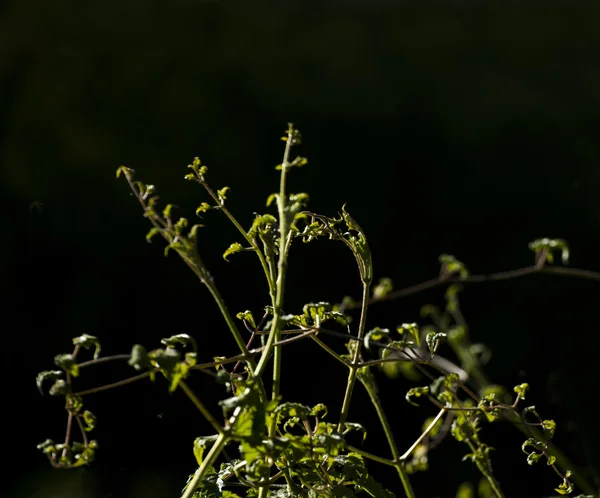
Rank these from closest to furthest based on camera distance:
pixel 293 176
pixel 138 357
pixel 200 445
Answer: pixel 138 357, pixel 200 445, pixel 293 176

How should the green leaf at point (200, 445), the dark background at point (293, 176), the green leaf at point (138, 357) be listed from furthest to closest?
the dark background at point (293, 176) < the green leaf at point (200, 445) < the green leaf at point (138, 357)

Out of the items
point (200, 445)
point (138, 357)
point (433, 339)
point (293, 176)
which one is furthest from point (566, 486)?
Answer: point (293, 176)

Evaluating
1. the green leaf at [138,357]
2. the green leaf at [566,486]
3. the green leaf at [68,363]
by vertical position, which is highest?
the green leaf at [138,357]

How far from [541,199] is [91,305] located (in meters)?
1.65

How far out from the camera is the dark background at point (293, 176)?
99.0 inches

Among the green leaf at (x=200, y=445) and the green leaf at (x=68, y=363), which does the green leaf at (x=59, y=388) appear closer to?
the green leaf at (x=68, y=363)

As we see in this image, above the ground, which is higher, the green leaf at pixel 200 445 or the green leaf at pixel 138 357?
the green leaf at pixel 138 357

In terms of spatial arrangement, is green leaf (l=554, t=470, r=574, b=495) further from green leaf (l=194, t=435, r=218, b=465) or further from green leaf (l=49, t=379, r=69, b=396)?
green leaf (l=49, t=379, r=69, b=396)

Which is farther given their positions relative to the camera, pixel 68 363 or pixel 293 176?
pixel 293 176

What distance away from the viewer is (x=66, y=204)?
2.76m

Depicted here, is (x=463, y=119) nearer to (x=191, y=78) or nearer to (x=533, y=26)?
(x=533, y=26)

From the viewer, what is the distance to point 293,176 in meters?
2.77

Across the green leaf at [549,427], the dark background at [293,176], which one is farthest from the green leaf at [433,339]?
the dark background at [293,176]

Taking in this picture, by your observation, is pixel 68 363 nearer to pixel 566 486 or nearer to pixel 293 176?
pixel 566 486
